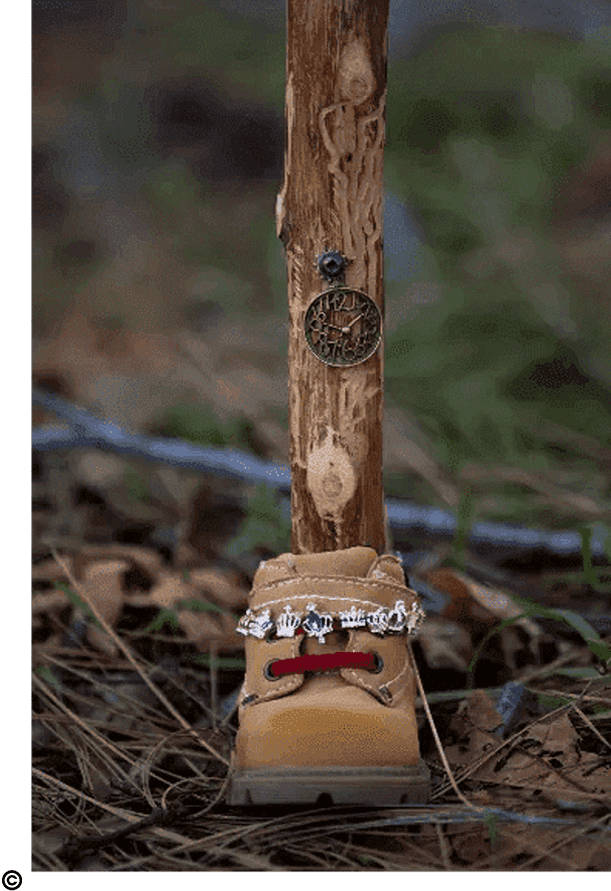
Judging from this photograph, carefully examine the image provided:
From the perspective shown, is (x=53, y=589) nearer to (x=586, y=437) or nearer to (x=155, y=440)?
(x=155, y=440)

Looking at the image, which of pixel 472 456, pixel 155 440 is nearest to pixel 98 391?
pixel 155 440

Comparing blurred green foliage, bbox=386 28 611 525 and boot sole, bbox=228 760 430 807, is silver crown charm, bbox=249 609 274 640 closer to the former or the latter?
boot sole, bbox=228 760 430 807

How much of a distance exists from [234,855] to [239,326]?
190 centimetres

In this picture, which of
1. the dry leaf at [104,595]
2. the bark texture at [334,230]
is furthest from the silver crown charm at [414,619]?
the dry leaf at [104,595]

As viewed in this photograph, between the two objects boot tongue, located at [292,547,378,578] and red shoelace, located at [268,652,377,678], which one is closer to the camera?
red shoelace, located at [268,652,377,678]

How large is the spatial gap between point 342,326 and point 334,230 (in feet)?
0.85

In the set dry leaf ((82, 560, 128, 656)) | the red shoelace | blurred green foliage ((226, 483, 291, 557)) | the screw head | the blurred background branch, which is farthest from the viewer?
blurred green foliage ((226, 483, 291, 557))

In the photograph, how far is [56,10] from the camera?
2.98 meters

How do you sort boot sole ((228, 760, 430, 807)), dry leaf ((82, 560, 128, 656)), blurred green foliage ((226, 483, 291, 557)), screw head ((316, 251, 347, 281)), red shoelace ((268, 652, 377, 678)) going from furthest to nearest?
blurred green foliage ((226, 483, 291, 557)) → dry leaf ((82, 560, 128, 656)) → screw head ((316, 251, 347, 281)) → red shoelace ((268, 652, 377, 678)) → boot sole ((228, 760, 430, 807))

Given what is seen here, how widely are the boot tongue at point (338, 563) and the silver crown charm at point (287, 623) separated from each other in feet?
0.49

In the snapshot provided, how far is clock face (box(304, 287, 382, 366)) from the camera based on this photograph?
9.13ft

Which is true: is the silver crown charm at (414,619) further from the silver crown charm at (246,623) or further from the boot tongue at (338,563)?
the silver crown charm at (246,623)

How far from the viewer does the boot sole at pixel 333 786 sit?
2377mm

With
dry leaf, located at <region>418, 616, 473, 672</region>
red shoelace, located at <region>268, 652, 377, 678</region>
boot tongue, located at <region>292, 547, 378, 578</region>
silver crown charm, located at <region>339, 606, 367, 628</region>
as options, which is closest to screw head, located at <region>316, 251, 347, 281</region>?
boot tongue, located at <region>292, 547, 378, 578</region>
